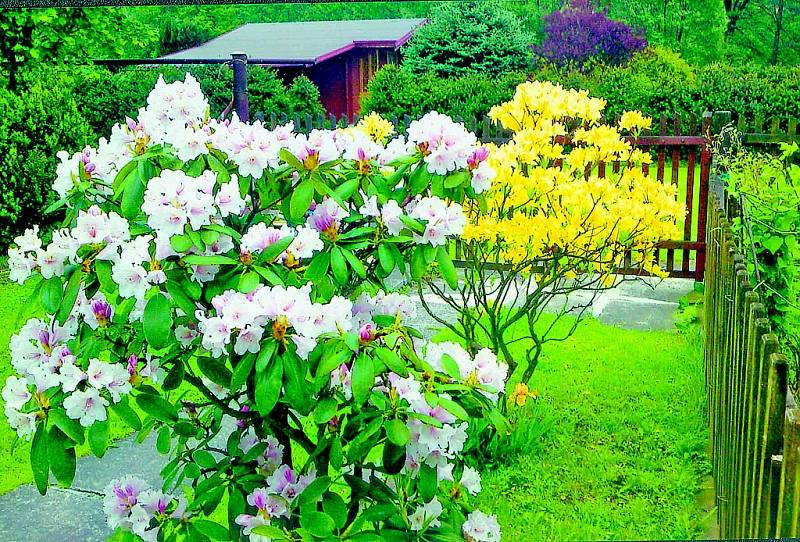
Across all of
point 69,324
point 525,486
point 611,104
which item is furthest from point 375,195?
point 611,104

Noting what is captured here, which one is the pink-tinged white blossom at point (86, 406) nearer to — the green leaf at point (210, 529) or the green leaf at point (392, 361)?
the green leaf at point (210, 529)

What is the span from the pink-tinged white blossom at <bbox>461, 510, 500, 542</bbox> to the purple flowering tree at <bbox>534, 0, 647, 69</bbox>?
1513cm

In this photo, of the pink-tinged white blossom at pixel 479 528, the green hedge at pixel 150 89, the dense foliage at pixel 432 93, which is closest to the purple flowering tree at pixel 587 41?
the dense foliage at pixel 432 93

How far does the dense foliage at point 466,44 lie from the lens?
15359 millimetres

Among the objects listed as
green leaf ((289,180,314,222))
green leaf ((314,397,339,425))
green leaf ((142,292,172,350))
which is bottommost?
green leaf ((314,397,339,425))

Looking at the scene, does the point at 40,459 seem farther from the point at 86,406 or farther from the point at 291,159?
the point at 291,159

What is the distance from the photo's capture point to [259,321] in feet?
5.75

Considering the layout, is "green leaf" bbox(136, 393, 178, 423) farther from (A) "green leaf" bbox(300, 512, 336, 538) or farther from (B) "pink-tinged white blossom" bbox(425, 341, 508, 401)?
(B) "pink-tinged white blossom" bbox(425, 341, 508, 401)

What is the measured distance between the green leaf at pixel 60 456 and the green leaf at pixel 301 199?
665mm

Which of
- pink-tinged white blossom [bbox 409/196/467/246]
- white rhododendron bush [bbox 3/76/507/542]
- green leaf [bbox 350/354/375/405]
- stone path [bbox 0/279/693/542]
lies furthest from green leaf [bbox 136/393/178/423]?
stone path [bbox 0/279/693/542]

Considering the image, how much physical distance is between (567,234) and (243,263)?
6.25ft

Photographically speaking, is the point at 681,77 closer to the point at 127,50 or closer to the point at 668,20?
the point at 668,20

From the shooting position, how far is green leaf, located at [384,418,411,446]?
70.2 inches

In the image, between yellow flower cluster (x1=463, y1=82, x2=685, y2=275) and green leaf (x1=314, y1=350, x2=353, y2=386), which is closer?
green leaf (x1=314, y1=350, x2=353, y2=386)
